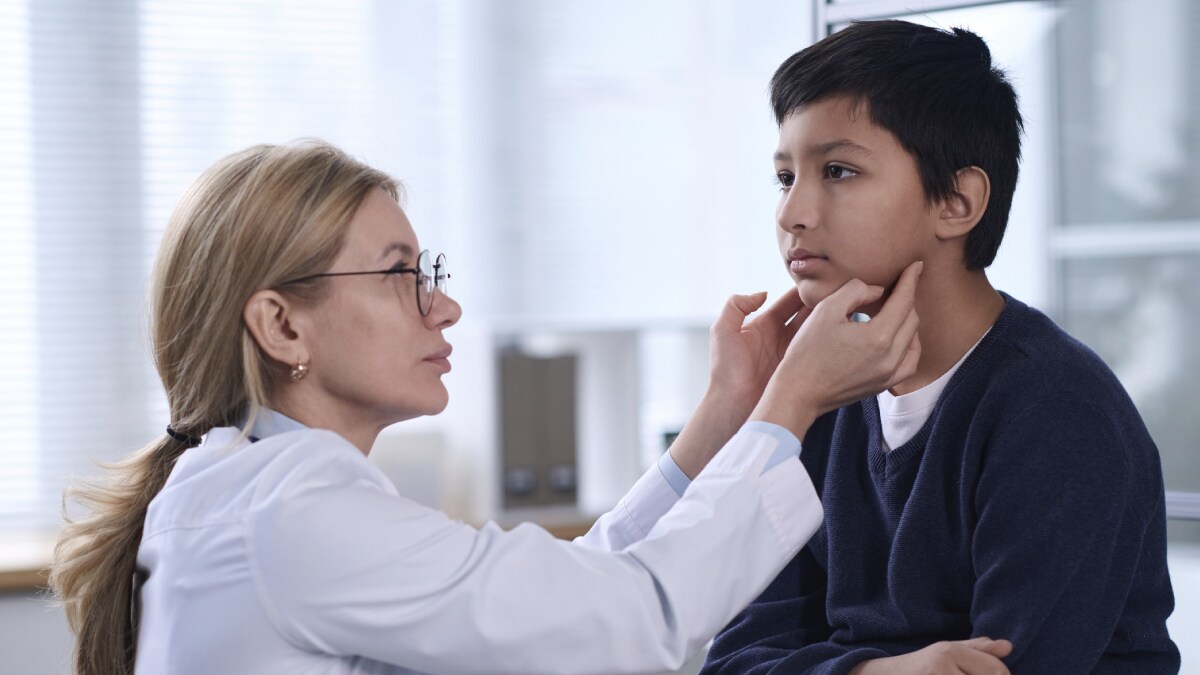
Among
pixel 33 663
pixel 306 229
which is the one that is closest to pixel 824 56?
pixel 306 229

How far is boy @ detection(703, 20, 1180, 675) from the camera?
1131mm

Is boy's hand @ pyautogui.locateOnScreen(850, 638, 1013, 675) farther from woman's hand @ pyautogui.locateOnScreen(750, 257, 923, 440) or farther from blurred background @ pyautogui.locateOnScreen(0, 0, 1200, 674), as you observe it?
blurred background @ pyautogui.locateOnScreen(0, 0, 1200, 674)

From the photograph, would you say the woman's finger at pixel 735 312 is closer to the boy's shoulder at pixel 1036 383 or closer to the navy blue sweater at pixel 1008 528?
the navy blue sweater at pixel 1008 528

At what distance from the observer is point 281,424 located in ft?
3.96

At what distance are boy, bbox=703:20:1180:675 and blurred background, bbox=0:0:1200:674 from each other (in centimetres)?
146

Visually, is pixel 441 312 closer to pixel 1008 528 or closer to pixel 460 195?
pixel 1008 528

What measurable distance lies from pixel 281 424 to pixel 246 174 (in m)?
0.28

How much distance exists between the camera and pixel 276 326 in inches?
46.9

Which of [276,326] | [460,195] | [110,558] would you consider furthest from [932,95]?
[460,195]

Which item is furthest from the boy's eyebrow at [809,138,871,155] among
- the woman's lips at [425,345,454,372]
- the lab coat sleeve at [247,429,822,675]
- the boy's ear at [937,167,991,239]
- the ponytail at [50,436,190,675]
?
the ponytail at [50,436,190,675]

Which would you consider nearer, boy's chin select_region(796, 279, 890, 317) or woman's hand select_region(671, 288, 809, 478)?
boy's chin select_region(796, 279, 890, 317)

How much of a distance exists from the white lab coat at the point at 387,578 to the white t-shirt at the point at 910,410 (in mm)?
252

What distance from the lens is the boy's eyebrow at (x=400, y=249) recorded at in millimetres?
1241

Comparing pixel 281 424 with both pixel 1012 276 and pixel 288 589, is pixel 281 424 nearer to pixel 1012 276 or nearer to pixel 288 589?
pixel 288 589
